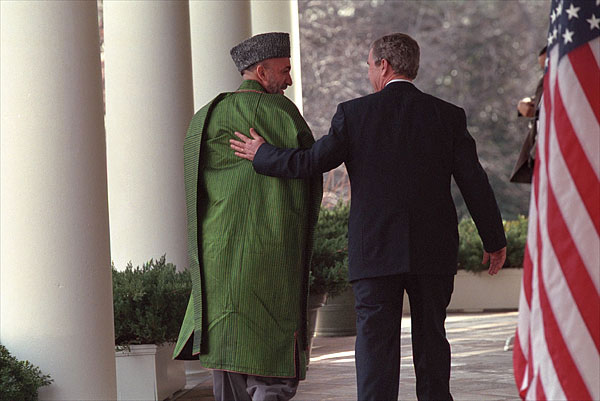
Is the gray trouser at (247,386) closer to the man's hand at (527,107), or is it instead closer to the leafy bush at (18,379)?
the leafy bush at (18,379)

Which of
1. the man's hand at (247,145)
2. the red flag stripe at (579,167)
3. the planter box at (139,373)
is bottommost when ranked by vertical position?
the planter box at (139,373)

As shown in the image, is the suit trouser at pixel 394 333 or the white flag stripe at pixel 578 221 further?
the suit trouser at pixel 394 333

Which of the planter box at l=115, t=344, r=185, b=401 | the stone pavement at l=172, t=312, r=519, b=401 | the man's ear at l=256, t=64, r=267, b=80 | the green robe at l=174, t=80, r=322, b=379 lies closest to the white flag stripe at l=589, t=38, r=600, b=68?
the green robe at l=174, t=80, r=322, b=379

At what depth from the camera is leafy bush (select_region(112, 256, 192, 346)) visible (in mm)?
7043

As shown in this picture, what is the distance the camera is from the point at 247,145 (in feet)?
16.7

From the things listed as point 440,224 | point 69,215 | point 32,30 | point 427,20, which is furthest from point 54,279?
point 427,20

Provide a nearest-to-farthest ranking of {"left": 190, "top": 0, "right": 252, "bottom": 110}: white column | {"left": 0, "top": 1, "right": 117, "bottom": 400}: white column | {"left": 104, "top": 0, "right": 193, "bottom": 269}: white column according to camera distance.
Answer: {"left": 0, "top": 1, "right": 117, "bottom": 400}: white column
{"left": 104, "top": 0, "right": 193, "bottom": 269}: white column
{"left": 190, "top": 0, "right": 252, "bottom": 110}: white column

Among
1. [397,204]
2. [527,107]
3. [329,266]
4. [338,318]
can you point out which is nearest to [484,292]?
[338,318]

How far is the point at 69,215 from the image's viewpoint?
5480 millimetres

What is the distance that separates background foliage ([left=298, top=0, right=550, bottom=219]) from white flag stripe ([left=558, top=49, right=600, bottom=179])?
79.1 feet

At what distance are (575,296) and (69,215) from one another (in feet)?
9.17

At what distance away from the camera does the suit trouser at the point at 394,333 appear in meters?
5.17

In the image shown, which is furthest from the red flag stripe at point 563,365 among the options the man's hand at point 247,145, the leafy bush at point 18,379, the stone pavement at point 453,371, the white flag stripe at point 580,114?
the stone pavement at point 453,371

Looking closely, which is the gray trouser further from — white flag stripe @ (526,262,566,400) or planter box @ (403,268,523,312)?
planter box @ (403,268,523,312)
